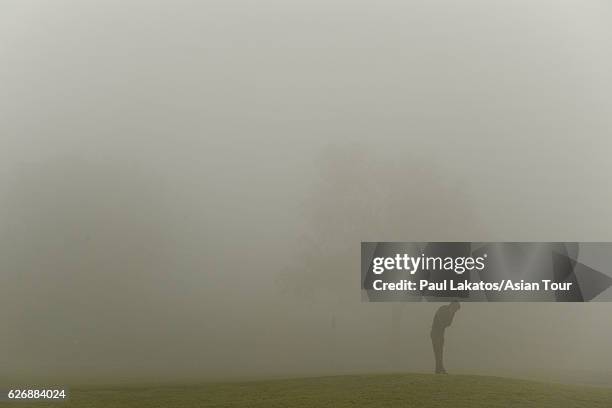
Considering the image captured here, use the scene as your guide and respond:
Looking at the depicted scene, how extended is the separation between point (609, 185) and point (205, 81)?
45.9 feet

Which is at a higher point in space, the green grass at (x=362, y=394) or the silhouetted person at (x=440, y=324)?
the silhouetted person at (x=440, y=324)

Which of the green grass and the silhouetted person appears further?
the silhouetted person

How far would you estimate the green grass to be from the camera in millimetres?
13945

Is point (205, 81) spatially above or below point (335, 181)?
above

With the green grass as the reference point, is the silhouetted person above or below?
above

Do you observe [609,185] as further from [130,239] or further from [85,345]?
[85,345]

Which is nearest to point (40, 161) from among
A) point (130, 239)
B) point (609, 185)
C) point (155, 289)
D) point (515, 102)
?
point (130, 239)

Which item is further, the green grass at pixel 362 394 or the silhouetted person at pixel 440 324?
the silhouetted person at pixel 440 324

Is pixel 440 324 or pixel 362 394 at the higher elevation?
pixel 440 324

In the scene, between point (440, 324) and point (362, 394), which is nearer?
point (362, 394)

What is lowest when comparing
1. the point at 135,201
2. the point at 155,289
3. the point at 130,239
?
the point at 155,289

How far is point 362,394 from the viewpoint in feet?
47.6

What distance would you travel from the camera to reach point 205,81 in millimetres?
19828

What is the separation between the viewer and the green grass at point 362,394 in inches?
549
